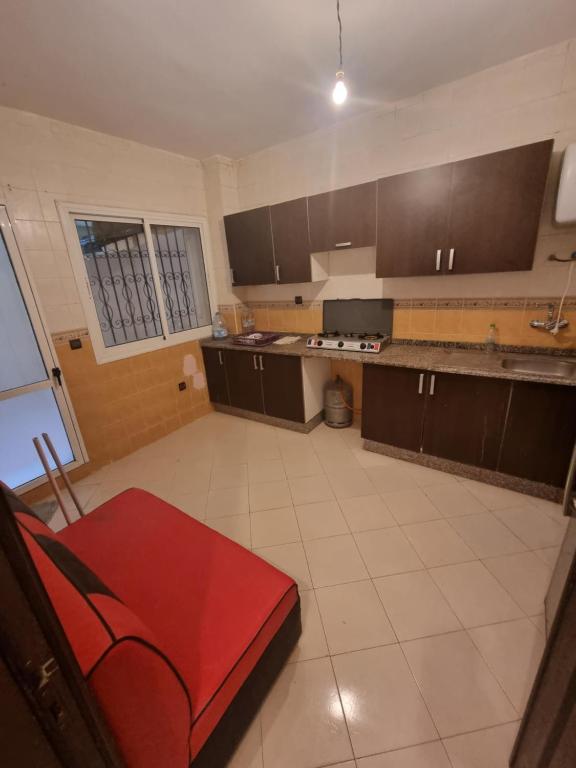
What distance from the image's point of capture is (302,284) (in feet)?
10.9

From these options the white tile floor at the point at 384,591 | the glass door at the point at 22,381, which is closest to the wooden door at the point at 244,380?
the white tile floor at the point at 384,591

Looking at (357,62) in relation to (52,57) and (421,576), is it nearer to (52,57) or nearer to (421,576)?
(52,57)

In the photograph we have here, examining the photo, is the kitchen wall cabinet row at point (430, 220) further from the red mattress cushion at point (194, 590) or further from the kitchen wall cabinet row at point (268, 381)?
the red mattress cushion at point (194, 590)

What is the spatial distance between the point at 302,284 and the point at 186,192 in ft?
4.90

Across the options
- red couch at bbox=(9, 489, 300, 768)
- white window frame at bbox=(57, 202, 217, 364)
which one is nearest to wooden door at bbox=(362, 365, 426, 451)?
red couch at bbox=(9, 489, 300, 768)

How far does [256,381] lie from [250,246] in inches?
53.5

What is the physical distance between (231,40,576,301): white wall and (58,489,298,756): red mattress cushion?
2.44 metres

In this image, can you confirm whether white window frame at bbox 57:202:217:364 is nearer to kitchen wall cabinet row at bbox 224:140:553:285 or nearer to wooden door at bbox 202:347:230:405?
wooden door at bbox 202:347:230:405

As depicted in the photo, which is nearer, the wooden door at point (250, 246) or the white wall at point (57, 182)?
the white wall at point (57, 182)

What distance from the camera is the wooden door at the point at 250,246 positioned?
3057mm

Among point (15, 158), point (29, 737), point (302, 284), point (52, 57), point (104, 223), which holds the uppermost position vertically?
point (52, 57)

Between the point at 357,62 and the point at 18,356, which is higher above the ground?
the point at 357,62

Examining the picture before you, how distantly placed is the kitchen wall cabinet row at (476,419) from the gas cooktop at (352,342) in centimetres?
21

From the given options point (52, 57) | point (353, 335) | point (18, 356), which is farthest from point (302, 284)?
point (18, 356)
